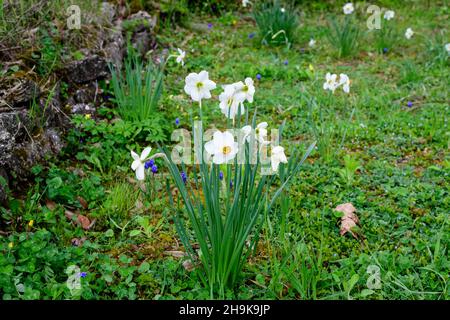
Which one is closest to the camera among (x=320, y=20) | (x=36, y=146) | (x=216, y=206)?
(x=216, y=206)

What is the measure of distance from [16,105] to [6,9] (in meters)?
0.80

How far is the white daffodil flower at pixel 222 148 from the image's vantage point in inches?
64.8

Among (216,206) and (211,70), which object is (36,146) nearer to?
(216,206)

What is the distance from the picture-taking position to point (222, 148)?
5.43 feet

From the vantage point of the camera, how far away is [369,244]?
2266 millimetres

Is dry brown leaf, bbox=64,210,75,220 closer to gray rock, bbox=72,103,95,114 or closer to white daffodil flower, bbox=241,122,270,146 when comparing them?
gray rock, bbox=72,103,95,114

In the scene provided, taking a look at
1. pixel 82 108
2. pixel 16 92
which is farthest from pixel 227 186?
pixel 82 108

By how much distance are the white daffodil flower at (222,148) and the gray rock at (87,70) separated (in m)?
1.92

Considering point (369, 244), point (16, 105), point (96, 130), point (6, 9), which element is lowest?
point (369, 244)

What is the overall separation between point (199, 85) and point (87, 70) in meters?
1.67

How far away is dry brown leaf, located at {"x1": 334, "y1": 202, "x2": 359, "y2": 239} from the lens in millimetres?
2326

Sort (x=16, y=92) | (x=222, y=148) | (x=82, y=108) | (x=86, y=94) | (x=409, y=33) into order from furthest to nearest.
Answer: (x=409, y=33), (x=86, y=94), (x=82, y=108), (x=16, y=92), (x=222, y=148)

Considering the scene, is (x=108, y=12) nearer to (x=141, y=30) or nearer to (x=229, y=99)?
(x=141, y=30)
